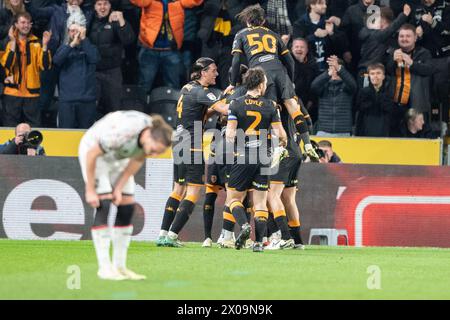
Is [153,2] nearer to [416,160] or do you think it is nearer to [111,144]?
[416,160]

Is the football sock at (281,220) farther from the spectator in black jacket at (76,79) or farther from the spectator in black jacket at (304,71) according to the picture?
the spectator in black jacket at (76,79)

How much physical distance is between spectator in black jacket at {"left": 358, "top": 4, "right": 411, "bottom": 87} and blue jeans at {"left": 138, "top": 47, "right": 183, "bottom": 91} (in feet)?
11.6

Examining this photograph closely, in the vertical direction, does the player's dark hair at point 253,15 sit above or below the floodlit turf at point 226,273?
above

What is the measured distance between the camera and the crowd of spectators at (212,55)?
69.3 ft

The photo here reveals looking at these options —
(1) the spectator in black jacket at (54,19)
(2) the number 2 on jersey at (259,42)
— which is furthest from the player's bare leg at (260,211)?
(1) the spectator in black jacket at (54,19)

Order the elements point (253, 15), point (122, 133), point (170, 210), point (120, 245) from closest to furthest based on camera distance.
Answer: point (122, 133) → point (120, 245) → point (170, 210) → point (253, 15)

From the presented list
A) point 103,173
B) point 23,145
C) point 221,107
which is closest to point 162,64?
point 23,145

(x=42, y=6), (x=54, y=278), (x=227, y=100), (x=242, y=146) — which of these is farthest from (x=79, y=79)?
(x=54, y=278)

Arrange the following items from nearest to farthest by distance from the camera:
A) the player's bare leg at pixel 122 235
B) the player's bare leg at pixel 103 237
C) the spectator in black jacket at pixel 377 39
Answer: the player's bare leg at pixel 103 237, the player's bare leg at pixel 122 235, the spectator in black jacket at pixel 377 39

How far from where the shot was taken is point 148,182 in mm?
19938

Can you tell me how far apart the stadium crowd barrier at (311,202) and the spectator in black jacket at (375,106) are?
1941 mm

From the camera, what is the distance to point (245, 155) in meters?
15.5

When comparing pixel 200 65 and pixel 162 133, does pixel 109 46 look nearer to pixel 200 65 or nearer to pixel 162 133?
pixel 200 65

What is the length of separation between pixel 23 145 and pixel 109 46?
8.71 ft
